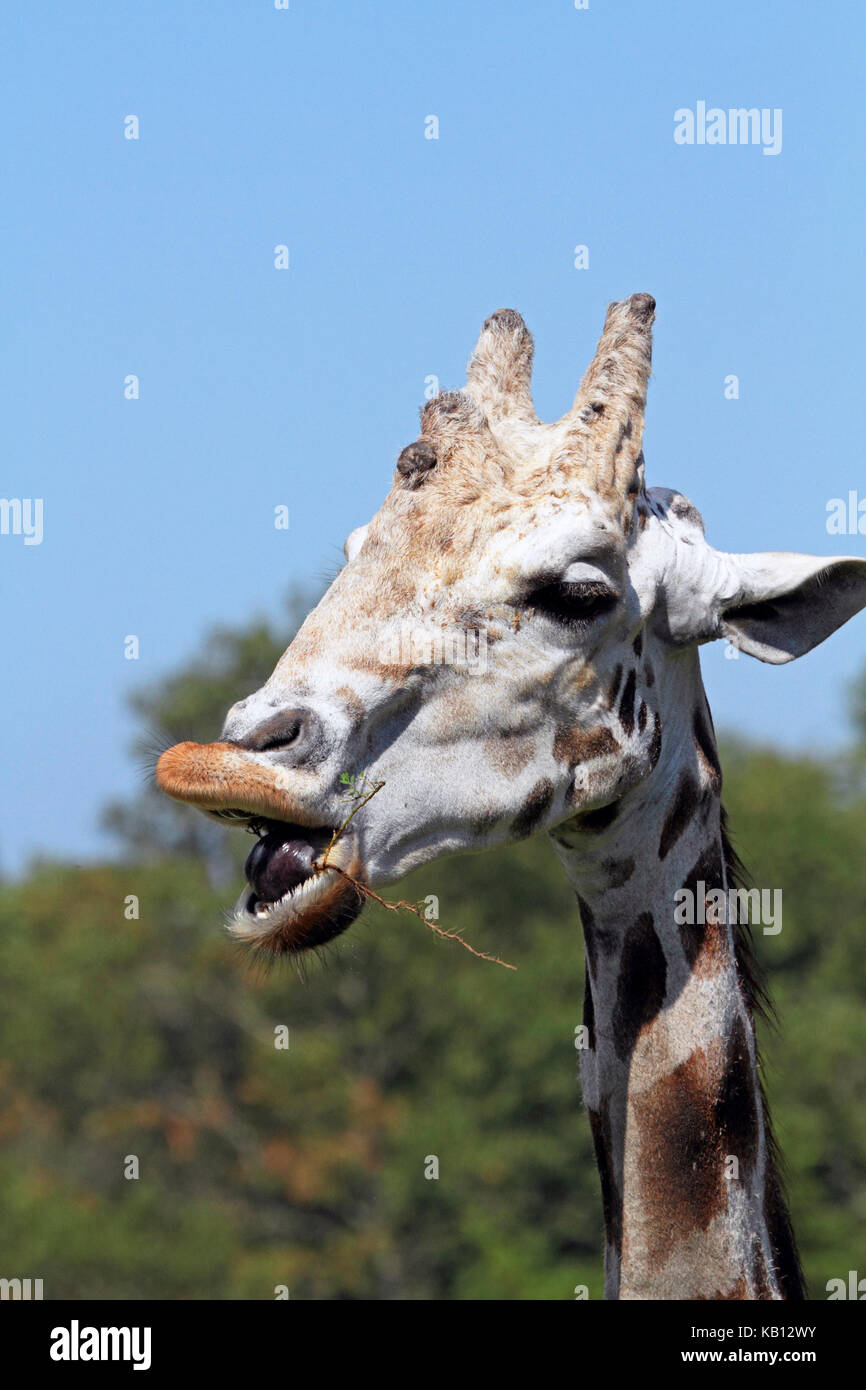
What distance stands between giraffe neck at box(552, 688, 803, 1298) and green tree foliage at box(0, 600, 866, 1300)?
47216 mm

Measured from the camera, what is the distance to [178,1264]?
5981 centimetres

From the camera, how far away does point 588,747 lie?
6.21 meters

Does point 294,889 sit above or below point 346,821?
below

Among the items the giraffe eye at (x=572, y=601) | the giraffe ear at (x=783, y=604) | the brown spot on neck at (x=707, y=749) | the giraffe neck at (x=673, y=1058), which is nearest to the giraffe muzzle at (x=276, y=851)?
the giraffe eye at (x=572, y=601)

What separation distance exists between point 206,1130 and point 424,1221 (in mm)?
11712

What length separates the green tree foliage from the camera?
5728 centimetres

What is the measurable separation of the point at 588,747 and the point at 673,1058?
120 centimetres

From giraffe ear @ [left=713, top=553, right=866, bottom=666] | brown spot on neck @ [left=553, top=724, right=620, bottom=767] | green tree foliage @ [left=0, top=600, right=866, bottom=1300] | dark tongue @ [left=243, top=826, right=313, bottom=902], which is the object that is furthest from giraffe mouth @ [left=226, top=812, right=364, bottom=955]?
green tree foliage @ [left=0, top=600, right=866, bottom=1300]

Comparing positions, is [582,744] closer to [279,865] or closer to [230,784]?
[279,865]

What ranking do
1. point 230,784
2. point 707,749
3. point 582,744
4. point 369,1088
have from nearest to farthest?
point 230,784 < point 582,744 < point 707,749 < point 369,1088

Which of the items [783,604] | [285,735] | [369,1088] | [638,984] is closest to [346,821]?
[285,735]

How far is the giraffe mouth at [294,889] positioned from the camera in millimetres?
5484

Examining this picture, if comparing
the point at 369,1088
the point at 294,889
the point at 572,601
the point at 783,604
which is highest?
the point at 783,604

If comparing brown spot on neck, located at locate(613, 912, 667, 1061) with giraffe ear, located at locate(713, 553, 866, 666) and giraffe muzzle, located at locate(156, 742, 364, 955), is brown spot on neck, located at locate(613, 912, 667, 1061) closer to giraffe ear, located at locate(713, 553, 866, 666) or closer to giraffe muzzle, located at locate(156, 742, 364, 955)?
giraffe ear, located at locate(713, 553, 866, 666)
